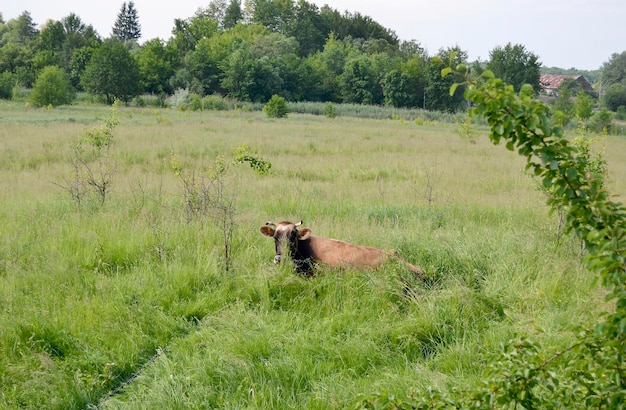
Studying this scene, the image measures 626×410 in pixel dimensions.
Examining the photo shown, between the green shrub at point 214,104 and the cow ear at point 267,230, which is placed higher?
the green shrub at point 214,104

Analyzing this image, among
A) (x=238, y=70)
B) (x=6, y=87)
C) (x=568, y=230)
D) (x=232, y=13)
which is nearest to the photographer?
(x=568, y=230)

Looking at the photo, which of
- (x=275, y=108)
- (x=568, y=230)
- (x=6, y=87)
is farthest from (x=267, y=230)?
(x=6, y=87)

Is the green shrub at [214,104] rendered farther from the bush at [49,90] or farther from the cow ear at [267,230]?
the cow ear at [267,230]

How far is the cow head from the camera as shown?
21.5 feet

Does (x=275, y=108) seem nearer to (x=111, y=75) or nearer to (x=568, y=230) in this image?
(x=111, y=75)

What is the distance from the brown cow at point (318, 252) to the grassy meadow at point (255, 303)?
0.72 ft

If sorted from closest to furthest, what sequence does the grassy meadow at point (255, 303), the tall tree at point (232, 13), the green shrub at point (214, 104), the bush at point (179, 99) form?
the grassy meadow at point (255, 303) < the green shrub at point (214, 104) < the bush at point (179, 99) < the tall tree at point (232, 13)

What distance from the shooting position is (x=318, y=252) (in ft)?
21.8

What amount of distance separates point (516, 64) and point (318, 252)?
74.1m

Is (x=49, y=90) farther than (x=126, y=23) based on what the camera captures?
No

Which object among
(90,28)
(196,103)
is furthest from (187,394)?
(90,28)

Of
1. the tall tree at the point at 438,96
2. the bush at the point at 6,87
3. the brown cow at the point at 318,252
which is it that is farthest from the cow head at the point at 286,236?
the tall tree at the point at 438,96

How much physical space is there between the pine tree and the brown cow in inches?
4805

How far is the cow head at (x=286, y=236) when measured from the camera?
656cm
